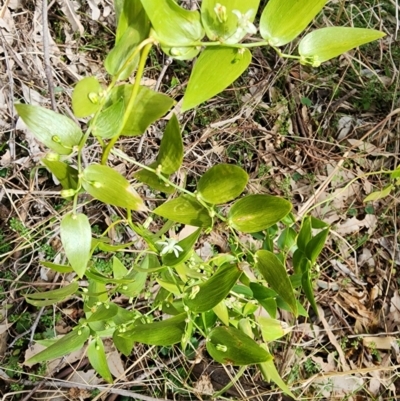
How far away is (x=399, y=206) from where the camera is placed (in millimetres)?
1440

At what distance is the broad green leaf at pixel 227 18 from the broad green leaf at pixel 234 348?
34cm

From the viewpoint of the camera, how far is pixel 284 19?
460 millimetres

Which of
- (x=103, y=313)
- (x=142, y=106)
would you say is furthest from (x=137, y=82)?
(x=103, y=313)

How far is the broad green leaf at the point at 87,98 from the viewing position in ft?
1.50

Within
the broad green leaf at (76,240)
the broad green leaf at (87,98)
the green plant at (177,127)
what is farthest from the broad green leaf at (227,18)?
the broad green leaf at (76,240)

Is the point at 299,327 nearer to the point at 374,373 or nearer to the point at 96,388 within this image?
the point at 374,373

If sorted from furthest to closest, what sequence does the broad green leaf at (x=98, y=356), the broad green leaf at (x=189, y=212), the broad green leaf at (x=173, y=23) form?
the broad green leaf at (x=98, y=356), the broad green leaf at (x=189, y=212), the broad green leaf at (x=173, y=23)

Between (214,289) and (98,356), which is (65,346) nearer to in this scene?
(98,356)

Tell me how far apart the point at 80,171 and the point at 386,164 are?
47.5 inches

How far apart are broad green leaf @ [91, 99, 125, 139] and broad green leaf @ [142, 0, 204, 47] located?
0.07 meters

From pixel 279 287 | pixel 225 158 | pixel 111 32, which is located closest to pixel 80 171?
pixel 279 287

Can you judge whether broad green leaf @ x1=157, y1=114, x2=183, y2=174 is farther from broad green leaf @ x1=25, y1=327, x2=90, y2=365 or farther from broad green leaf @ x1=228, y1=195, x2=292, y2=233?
broad green leaf @ x1=25, y1=327, x2=90, y2=365

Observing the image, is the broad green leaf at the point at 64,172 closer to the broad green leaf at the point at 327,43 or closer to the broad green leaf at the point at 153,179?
the broad green leaf at the point at 153,179

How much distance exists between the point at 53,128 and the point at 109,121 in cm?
6
